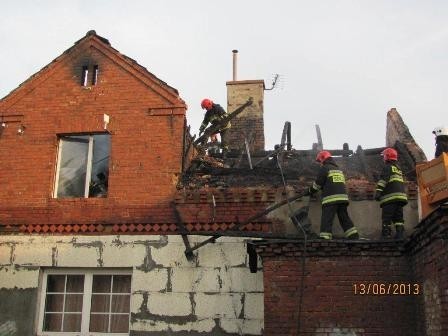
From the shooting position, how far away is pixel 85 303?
394 inches

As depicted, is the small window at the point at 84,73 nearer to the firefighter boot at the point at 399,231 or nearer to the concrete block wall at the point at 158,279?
the concrete block wall at the point at 158,279

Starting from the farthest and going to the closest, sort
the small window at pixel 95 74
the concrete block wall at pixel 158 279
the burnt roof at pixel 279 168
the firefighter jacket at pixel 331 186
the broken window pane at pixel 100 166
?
the small window at pixel 95 74 < the broken window pane at pixel 100 166 < the burnt roof at pixel 279 168 < the concrete block wall at pixel 158 279 < the firefighter jacket at pixel 331 186

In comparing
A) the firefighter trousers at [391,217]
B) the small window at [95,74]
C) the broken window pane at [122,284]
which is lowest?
the broken window pane at [122,284]

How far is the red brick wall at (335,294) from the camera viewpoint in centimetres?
800

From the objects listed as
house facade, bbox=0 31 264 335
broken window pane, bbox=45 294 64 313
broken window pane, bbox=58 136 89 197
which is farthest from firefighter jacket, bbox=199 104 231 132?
broken window pane, bbox=45 294 64 313

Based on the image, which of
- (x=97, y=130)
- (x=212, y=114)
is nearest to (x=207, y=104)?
(x=212, y=114)

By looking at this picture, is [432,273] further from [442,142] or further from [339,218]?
[442,142]

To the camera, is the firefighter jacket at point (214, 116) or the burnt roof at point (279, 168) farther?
the firefighter jacket at point (214, 116)

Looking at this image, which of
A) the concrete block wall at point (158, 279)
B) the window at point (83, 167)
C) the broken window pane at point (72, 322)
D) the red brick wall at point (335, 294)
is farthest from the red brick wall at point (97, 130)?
the red brick wall at point (335, 294)

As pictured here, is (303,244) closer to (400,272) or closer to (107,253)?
(400,272)

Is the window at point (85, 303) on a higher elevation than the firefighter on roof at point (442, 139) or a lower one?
lower

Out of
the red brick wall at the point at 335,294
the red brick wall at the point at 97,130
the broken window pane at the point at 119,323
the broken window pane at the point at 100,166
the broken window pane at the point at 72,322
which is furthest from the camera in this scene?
the broken window pane at the point at 100,166

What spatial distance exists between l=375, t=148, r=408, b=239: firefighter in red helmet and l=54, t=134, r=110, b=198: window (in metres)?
5.24

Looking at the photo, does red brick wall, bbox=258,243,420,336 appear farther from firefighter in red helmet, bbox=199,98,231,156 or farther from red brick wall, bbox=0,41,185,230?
firefighter in red helmet, bbox=199,98,231,156
